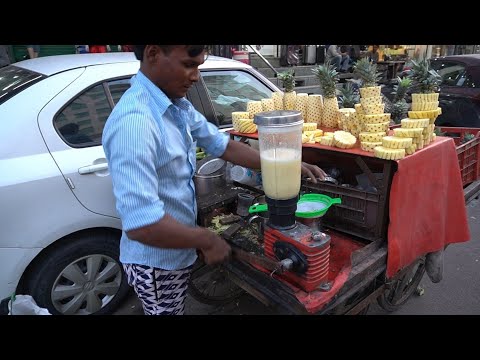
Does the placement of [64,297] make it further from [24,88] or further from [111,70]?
[111,70]

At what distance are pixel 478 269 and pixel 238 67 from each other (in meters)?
3.21

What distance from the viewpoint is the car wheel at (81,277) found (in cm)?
250

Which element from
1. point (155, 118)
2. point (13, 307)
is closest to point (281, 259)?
point (155, 118)

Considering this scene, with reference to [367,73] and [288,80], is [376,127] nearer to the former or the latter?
[367,73]

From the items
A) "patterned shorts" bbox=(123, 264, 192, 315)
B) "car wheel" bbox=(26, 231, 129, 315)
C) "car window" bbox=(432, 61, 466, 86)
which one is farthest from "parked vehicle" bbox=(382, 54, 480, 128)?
"patterned shorts" bbox=(123, 264, 192, 315)

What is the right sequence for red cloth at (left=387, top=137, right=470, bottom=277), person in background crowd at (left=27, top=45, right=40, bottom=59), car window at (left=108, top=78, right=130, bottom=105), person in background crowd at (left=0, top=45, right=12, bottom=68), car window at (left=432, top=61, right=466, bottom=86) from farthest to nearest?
person in background crowd at (left=27, top=45, right=40, bottom=59) < person in background crowd at (left=0, top=45, right=12, bottom=68) < car window at (left=432, top=61, right=466, bottom=86) < car window at (left=108, top=78, right=130, bottom=105) < red cloth at (left=387, top=137, right=470, bottom=277)

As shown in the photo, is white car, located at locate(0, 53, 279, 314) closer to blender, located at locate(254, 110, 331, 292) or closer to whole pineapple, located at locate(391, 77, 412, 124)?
blender, located at locate(254, 110, 331, 292)

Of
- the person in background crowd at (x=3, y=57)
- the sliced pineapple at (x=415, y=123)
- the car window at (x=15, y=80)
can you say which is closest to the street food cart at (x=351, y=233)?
the sliced pineapple at (x=415, y=123)

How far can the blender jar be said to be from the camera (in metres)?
1.52

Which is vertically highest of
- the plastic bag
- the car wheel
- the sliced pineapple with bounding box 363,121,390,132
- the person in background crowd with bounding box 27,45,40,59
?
the person in background crowd with bounding box 27,45,40,59

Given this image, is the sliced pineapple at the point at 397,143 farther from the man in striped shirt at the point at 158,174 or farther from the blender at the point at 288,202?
the man in striped shirt at the point at 158,174

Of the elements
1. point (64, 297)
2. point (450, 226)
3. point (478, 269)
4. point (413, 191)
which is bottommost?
point (478, 269)

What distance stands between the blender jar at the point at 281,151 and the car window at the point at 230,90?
1979mm

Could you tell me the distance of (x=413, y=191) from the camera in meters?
2.02
